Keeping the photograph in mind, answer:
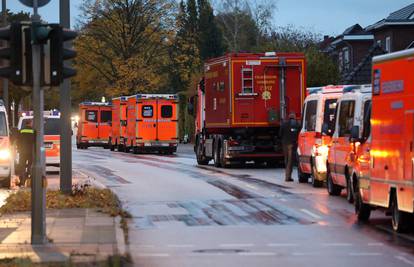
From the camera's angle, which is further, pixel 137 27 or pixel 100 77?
pixel 100 77

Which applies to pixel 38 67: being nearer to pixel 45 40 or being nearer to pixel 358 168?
pixel 45 40

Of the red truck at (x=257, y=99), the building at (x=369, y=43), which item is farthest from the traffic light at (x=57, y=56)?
the building at (x=369, y=43)

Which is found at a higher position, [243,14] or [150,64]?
[243,14]

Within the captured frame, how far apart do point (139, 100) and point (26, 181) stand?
23.8 meters

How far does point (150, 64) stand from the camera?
7231cm

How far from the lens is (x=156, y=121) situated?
49.0 meters

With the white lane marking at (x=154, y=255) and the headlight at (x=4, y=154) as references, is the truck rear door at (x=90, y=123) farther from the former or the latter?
the white lane marking at (x=154, y=255)

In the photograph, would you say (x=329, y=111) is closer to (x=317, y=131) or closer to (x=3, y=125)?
(x=317, y=131)

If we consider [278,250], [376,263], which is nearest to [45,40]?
[278,250]

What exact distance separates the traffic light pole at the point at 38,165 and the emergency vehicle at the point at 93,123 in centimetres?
5032

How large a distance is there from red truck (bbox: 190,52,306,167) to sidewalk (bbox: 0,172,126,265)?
48.8 feet

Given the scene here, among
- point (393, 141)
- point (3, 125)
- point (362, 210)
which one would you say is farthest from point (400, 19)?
point (393, 141)

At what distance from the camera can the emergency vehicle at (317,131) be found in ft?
71.3

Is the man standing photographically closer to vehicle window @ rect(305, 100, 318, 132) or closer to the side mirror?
vehicle window @ rect(305, 100, 318, 132)
